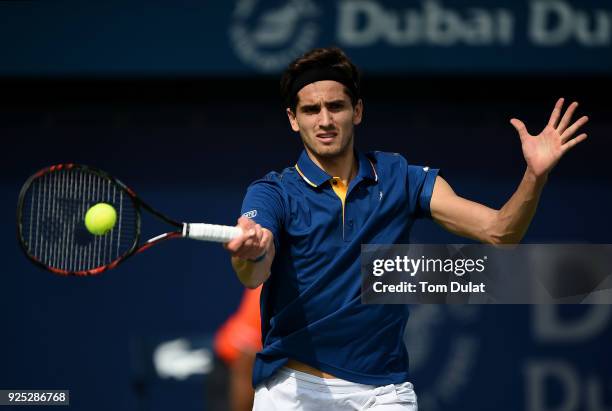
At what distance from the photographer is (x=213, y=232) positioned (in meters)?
3.21

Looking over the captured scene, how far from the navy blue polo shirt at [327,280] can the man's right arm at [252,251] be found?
137 mm

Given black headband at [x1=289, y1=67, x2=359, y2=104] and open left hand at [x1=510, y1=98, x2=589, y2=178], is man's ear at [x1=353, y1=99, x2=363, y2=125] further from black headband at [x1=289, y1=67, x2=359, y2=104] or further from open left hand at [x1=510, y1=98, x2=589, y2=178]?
open left hand at [x1=510, y1=98, x2=589, y2=178]

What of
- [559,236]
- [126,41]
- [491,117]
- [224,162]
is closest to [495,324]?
[559,236]

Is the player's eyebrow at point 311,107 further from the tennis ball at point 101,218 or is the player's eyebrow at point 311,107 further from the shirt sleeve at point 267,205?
the tennis ball at point 101,218

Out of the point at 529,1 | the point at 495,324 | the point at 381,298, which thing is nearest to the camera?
the point at 381,298

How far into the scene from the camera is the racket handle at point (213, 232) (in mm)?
3166

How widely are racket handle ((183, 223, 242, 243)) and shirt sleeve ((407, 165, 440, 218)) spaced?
724 millimetres

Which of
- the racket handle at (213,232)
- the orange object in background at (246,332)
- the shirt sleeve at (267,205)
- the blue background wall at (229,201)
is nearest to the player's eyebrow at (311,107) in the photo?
the shirt sleeve at (267,205)

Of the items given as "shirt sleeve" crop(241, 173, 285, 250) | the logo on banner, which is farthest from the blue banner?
"shirt sleeve" crop(241, 173, 285, 250)

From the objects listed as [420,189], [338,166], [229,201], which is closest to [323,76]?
[338,166]

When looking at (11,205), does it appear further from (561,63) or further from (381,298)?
(381,298)

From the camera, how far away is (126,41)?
253 inches

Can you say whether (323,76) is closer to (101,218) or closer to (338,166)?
(338,166)

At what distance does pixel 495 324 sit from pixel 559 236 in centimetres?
67
